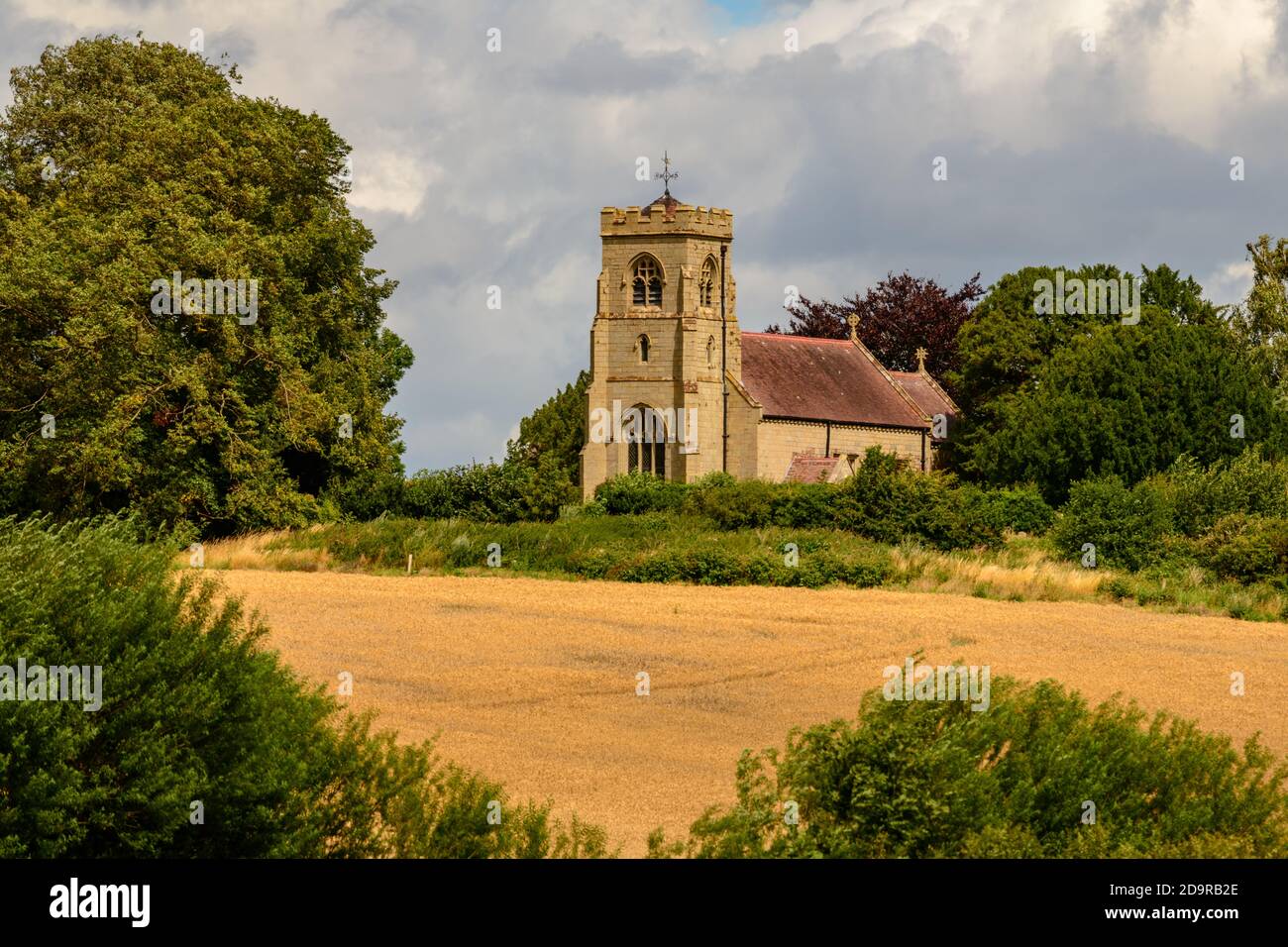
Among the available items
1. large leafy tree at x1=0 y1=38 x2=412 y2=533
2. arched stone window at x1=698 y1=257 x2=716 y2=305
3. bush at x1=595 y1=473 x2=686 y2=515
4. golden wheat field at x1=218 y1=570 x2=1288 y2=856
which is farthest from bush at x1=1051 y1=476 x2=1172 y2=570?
arched stone window at x1=698 y1=257 x2=716 y2=305

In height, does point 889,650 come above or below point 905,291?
below

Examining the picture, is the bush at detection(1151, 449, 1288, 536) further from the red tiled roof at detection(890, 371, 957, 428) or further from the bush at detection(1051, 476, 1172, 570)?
the red tiled roof at detection(890, 371, 957, 428)

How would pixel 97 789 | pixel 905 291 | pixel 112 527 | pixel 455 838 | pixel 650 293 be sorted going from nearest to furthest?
pixel 97 789 → pixel 455 838 → pixel 112 527 → pixel 650 293 → pixel 905 291

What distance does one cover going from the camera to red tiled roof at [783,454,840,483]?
217 ft

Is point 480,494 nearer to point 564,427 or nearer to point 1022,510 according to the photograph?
point 1022,510

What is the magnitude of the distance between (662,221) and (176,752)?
53.2 m

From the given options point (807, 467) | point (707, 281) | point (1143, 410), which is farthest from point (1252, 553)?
point (707, 281)

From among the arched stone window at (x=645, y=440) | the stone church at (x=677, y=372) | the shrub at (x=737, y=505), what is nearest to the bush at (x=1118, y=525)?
the shrub at (x=737, y=505)

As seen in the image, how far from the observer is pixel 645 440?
216 ft

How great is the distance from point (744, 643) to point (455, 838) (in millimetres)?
16285

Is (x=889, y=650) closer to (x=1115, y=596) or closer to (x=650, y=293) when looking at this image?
(x=1115, y=596)

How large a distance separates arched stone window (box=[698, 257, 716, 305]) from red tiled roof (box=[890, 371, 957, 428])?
12417 millimetres

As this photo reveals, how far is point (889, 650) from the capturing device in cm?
2969
